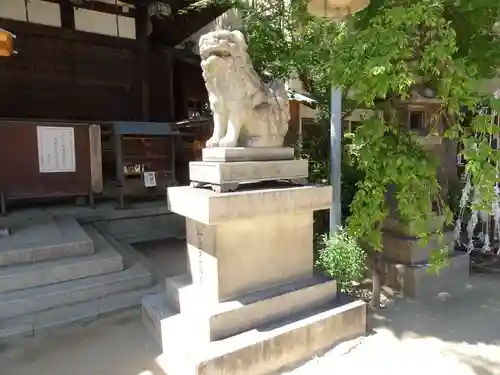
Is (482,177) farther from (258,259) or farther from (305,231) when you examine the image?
(258,259)

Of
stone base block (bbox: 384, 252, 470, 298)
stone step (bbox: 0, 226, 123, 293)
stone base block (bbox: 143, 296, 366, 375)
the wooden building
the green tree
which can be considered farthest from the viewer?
the wooden building

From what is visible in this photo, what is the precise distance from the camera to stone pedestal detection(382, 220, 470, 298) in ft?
16.4

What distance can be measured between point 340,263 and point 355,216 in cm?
60

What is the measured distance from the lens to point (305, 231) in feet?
12.6

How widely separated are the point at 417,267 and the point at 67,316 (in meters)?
4.58

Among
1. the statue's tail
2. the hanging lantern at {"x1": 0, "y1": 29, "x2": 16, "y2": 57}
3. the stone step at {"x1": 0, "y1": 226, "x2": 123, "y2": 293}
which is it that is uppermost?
the hanging lantern at {"x1": 0, "y1": 29, "x2": 16, "y2": 57}

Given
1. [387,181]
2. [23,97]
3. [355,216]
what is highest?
[23,97]

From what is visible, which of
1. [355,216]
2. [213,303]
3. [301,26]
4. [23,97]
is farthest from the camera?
[23,97]

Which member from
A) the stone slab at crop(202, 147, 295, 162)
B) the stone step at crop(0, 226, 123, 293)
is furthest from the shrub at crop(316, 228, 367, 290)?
the stone step at crop(0, 226, 123, 293)

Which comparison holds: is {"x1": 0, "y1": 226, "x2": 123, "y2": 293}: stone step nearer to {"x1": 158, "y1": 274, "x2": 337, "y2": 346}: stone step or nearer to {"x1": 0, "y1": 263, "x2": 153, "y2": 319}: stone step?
{"x1": 0, "y1": 263, "x2": 153, "y2": 319}: stone step

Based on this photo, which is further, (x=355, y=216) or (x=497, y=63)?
(x=355, y=216)

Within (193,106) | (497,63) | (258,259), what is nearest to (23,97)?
(193,106)

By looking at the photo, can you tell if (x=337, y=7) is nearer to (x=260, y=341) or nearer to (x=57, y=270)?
(x=260, y=341)

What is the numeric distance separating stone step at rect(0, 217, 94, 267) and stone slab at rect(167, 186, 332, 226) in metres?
2.63
